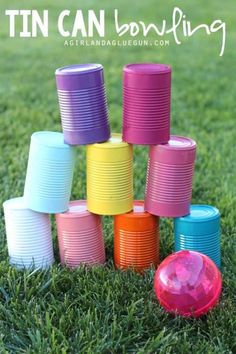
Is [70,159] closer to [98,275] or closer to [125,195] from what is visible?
[125,195]

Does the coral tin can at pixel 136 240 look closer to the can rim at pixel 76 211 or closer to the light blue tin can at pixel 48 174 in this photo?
the can rim at pixel 76 211

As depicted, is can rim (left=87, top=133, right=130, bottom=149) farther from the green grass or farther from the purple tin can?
the green grass

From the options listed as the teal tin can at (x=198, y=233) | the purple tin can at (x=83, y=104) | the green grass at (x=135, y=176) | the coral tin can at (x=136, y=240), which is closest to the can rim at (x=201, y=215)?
the teal tin can at (x=198, y=233)

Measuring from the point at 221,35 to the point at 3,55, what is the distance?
204 centimetres

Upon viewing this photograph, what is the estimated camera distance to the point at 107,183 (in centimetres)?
288

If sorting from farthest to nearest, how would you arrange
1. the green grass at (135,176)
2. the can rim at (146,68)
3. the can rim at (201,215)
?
the can rim at (201,215) < the can rim at (146,68) < the green grass at (135,176)

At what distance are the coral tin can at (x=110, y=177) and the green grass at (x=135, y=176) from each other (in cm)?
26

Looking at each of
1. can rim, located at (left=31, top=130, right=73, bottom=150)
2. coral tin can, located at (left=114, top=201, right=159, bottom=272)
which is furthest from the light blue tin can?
coral tin can, located at (left=114, top=201, right=159, bottom=272)

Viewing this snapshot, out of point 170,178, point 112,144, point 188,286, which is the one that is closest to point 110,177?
point 112,144

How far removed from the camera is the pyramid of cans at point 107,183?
283 cm

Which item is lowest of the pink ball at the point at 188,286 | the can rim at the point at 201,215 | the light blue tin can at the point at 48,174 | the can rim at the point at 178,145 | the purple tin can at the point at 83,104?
the pink ball at the point at 188,286

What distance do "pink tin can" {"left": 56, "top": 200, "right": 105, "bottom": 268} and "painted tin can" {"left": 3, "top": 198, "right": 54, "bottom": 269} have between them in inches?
2.8

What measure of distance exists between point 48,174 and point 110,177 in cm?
25

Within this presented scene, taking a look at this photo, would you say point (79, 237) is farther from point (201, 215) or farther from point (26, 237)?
point (201, 215)
